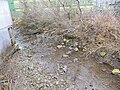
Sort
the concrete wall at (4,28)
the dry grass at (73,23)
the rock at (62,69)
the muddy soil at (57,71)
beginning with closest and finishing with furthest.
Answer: the muddy soil at (57,71) → the rock at (62,69) → the concrete wall at (4,28) → the dry grass at (73,23)

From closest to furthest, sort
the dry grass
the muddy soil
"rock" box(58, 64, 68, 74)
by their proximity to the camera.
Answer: the muddy soil, "rock" box(58, 64, 68, 74), the dry grass

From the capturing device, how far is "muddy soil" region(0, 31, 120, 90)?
4.09 m

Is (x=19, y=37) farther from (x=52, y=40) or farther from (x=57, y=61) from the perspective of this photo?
(x=57, y=61)

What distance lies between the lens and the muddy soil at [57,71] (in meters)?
4.09

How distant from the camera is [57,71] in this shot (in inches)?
188

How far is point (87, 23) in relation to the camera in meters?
6.29

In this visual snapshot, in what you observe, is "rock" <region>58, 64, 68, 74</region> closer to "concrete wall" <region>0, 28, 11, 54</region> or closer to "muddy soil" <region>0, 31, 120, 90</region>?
"muddy soil" <region>0, 31, 120, 90</region>

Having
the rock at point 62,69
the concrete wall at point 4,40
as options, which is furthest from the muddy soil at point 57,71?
the concrete wall at point 4,40

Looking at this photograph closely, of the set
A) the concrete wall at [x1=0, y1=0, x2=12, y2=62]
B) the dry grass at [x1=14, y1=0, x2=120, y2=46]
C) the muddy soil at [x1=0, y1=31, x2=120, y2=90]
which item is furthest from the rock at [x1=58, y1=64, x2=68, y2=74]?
the concrete wall at [x1=0, y1=0, x2=12, y2=62]

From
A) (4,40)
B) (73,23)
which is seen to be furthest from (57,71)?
(73,23)

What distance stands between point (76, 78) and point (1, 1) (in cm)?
277

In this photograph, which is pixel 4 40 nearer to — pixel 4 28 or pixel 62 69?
pixel 4 28

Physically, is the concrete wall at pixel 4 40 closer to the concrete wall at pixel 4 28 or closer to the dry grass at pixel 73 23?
the concrete wall at pixel 4 28

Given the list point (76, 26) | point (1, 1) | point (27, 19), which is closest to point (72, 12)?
point (76, 26)
